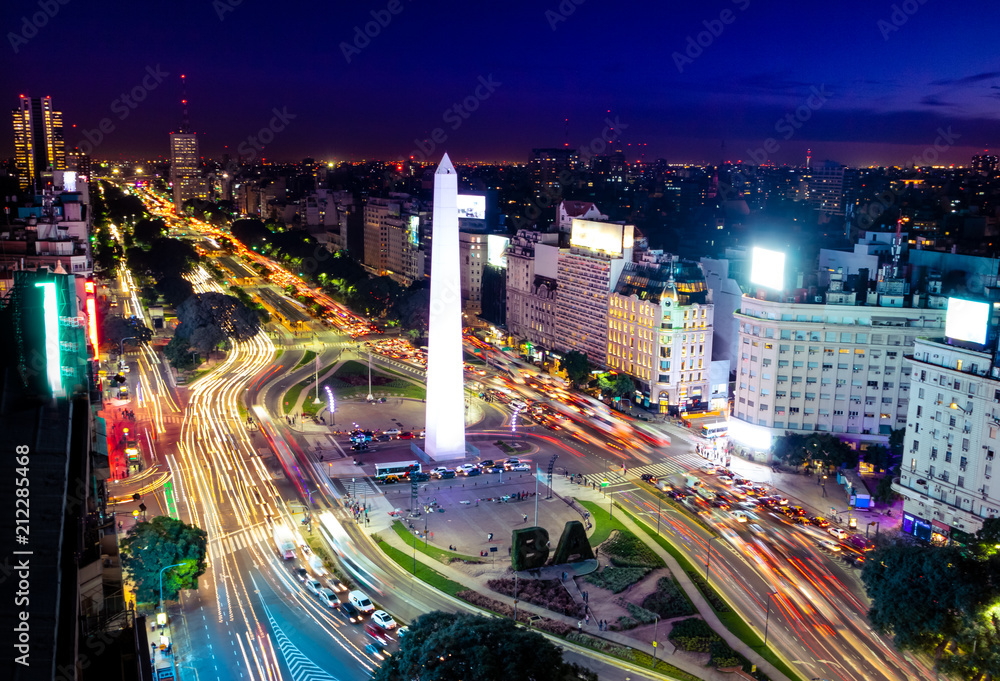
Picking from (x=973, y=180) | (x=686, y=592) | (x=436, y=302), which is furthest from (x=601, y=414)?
(x=973, y=180)

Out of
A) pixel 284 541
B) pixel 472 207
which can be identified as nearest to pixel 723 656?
pixel 284 541

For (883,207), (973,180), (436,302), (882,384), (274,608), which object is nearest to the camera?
(274,608)

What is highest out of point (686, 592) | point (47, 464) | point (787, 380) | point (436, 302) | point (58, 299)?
point (58, 299)

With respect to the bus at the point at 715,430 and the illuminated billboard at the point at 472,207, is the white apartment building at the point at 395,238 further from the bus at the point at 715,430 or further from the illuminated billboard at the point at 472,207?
the bus at the point at 715,430

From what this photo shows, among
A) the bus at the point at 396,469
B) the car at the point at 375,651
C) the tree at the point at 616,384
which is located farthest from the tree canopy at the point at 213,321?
the car at the point at 375,651

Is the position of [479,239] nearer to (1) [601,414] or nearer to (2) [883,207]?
(1) [601,414]

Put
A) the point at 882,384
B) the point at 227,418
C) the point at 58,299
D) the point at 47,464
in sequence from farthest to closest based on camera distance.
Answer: the point at 227,418 < the point at 882,384 < the point at 58,299 < the point at 47,464
